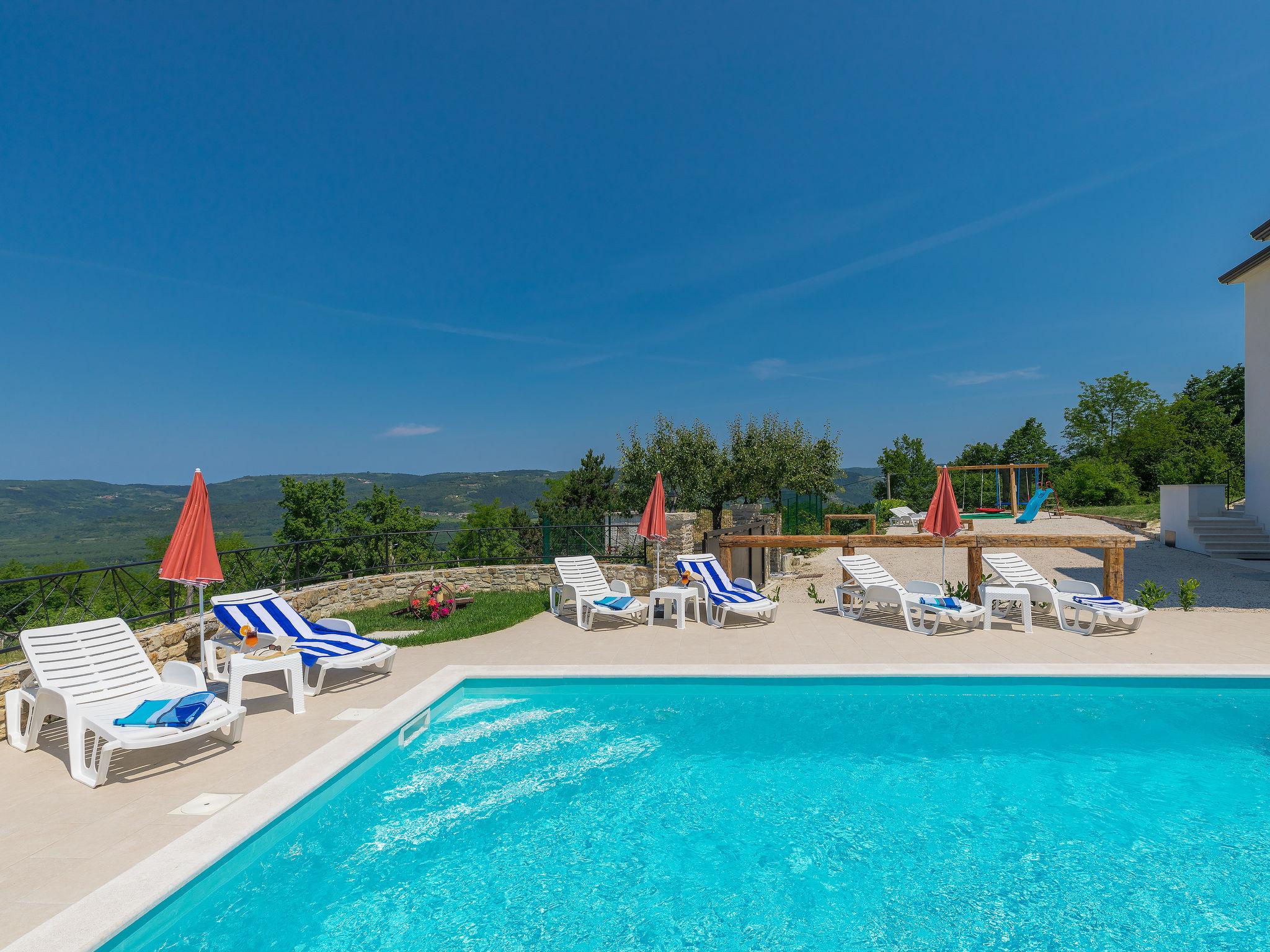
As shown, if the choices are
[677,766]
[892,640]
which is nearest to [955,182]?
[892,640]

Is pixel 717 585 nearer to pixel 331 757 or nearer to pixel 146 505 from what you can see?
pixel 331 757

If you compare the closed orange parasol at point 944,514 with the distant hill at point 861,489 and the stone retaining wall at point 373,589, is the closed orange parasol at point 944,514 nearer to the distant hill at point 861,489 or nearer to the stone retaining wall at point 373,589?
the stone retaining wall at point 373,589

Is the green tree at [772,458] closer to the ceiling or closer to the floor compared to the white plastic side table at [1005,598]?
closer to the ceiling

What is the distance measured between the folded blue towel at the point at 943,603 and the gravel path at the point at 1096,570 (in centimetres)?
272

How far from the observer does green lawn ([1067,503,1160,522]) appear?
22109mm

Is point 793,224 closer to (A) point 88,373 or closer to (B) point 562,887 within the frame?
(B) point 562,887

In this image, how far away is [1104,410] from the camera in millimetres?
44281

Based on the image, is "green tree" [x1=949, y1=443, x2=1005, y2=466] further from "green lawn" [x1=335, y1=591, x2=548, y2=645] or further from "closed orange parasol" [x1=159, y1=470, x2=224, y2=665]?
"closed orange parasol" [x1=159, y1=470, x2=224, y2=665]

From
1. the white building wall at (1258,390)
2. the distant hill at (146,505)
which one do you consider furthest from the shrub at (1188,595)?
the distant hill at (146,505)

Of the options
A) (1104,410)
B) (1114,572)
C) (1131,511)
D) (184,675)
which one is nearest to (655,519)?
(184,675)

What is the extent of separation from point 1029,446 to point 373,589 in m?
41.5

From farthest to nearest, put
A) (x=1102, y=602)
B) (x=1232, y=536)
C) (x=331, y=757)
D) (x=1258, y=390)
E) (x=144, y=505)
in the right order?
(x=144, y=505) < (x=1258, y=390) < (x=1232, y=536) < (x=1102, y=602) < (x=331, y=757)

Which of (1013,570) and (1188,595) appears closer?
(1013,570)

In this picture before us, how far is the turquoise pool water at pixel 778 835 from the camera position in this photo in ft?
10.8
